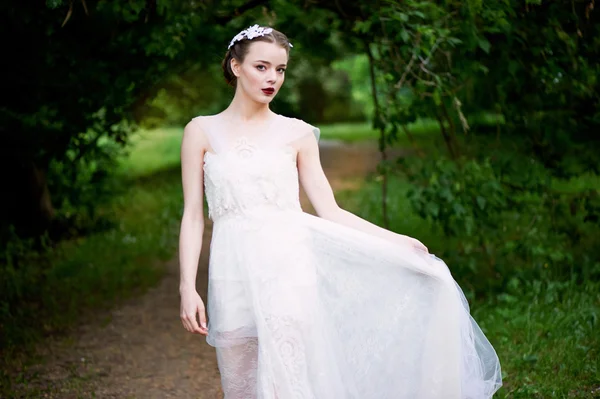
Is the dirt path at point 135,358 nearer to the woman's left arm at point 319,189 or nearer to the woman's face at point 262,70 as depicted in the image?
the woman's left arm at point 319,189

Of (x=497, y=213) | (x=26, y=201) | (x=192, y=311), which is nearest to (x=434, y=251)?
(x=497, y=213)

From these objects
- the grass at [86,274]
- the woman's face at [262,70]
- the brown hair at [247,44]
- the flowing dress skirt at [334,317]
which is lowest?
the grass at [86,274]

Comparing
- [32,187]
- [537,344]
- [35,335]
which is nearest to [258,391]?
[537,344]

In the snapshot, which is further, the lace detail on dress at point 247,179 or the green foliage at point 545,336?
the green foliage at point 545,336

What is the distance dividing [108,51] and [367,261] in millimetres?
3694

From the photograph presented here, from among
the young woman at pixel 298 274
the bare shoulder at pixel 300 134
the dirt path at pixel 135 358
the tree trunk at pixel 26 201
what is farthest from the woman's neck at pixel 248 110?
the tree trunk at pixel 26 201

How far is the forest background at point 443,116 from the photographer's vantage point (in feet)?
16.6

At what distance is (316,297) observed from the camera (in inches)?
121

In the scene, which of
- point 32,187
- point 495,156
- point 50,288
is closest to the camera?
point 495,156

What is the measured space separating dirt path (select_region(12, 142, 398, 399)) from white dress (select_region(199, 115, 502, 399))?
6.11 feet

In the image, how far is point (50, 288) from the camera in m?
6.81

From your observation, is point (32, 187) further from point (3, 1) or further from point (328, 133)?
point (328, 133)

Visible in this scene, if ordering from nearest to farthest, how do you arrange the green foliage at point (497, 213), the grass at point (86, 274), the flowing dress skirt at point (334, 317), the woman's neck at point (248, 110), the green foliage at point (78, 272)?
1. the flowing dress skirt at point (334, 317)
2. the woman's neck at point (248, 110)
3. the green foliage at point (497, 213)
4. the grass at point (86, 274)
5. the green foliage at point (78, 272)

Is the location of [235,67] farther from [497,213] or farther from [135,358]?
[497,213]
